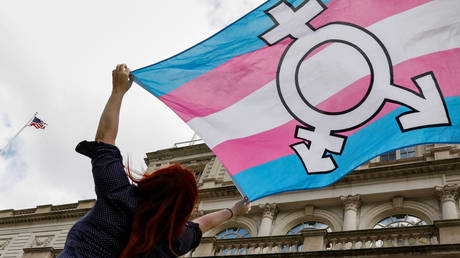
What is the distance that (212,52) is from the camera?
268 inches

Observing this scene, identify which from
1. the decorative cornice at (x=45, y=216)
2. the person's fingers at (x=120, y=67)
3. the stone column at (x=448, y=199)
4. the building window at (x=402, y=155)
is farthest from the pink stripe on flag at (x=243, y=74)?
the decorative cornice at (x=45, y=216)

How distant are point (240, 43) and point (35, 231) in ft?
88.0

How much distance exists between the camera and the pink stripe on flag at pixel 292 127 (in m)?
5.66

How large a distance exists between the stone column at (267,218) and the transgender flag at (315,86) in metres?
15.2

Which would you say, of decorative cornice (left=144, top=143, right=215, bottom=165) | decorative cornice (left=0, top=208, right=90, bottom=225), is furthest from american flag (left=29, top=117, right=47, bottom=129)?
decorative cornice (left=144, top=143, right=215, bottom=165)

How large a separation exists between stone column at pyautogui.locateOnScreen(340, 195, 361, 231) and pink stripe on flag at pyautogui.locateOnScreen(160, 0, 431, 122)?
45.9 feet

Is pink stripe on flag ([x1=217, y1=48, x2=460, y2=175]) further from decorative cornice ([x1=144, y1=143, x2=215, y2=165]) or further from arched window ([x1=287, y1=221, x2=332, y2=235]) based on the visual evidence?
decorative cornice ([x1=144, y1=143, x2=215, y2=165])

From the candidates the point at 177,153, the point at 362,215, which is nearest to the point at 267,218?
the point at 362,215

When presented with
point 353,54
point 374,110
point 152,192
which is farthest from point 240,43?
point 152,192

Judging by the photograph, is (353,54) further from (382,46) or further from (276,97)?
(276,97)

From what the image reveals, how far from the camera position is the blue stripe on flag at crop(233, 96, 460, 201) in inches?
215

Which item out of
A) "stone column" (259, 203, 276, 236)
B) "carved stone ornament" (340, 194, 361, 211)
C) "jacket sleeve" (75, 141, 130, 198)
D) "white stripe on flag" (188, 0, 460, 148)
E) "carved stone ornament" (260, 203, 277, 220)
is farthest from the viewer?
"carved stone ornament" (260, 203, 277, 220)

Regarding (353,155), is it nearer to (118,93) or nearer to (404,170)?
(118,93)

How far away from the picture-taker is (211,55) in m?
6.80
